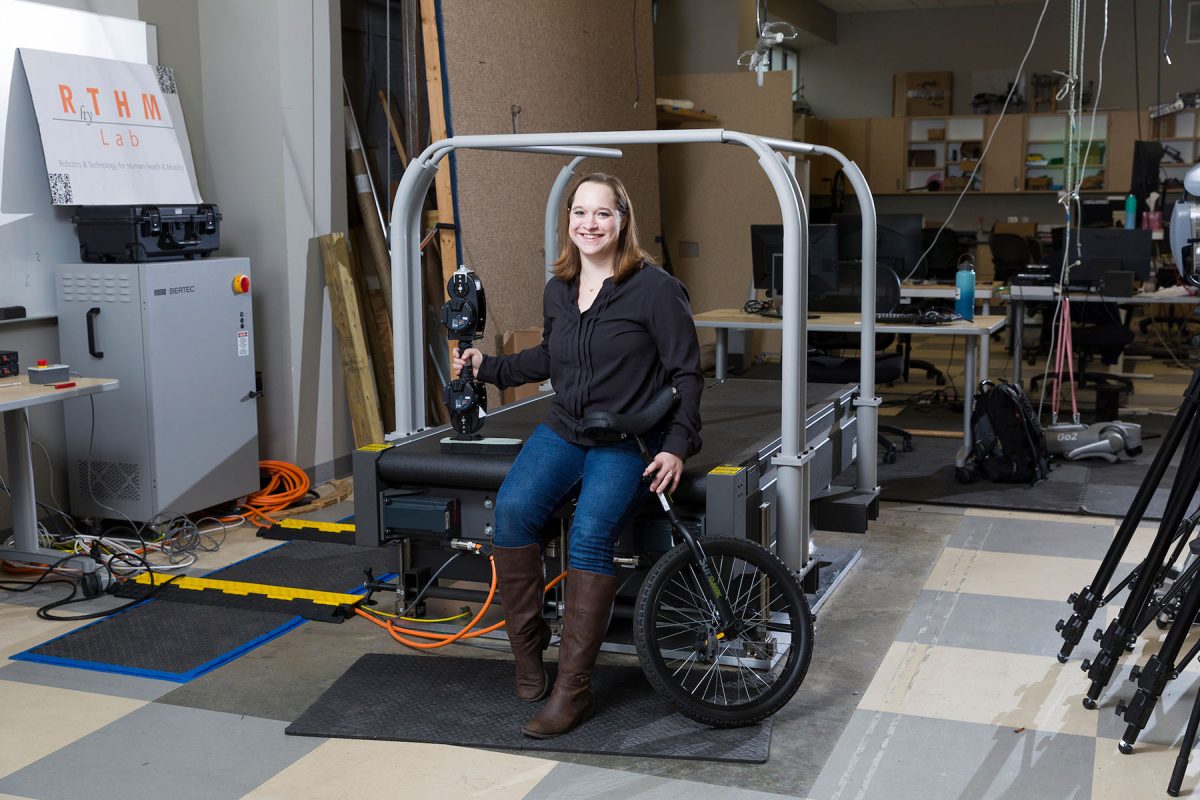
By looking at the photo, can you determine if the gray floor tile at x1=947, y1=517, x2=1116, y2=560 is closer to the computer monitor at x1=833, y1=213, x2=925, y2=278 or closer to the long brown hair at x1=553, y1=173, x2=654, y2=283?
the long brown hair at x1=553, y1=173, x2=654, y2=283

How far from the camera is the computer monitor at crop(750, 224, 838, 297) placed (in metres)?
5.91

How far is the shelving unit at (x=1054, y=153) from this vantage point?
12.1 metres

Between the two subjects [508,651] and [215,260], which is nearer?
[508,651]

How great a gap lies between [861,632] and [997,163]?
1001 centimetres

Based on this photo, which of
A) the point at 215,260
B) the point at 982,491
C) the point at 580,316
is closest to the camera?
the point at 580,316

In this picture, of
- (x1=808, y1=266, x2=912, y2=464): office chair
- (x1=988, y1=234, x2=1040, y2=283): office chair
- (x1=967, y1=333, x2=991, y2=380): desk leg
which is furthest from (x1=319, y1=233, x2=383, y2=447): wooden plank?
(x1=988, y1=234, x2=1040, y2=283): office chair

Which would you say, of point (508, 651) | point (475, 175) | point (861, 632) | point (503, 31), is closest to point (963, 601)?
point (861, 632)

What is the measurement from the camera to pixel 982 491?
17.3 feet

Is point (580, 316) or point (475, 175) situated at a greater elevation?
point (475, 175)

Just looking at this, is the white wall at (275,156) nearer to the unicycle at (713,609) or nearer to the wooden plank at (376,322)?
the wooden plank at (376,322)

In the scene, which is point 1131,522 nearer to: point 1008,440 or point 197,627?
point 1008,440

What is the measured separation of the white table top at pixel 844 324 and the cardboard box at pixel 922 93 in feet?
24.8

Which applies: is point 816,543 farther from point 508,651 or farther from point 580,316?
point 580,316

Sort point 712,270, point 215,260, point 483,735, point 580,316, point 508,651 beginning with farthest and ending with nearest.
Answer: point 712,270
point 215,260
point 508,651
point 580,316
point 483,735
